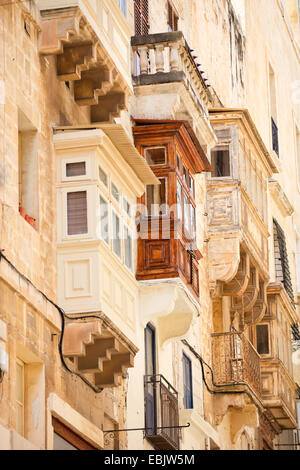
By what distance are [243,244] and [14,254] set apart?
41.6 feet

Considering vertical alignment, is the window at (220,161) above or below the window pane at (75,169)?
above

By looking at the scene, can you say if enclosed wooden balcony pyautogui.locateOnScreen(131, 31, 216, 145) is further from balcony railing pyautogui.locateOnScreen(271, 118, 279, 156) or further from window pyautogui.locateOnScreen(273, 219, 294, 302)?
balcony railing pyautogui.locateOnScreen(271, 118, 279, 156)

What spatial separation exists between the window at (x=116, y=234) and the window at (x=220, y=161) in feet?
31.4

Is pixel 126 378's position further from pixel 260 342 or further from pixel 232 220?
pixel 260 342

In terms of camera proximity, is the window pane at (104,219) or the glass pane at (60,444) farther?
the window pane at (104,219)

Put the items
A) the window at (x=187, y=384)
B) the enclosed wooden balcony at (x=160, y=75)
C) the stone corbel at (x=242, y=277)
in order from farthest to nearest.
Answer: the stone corbel at (x=242, y=277)
the window at (x=187, y=384)
the enclosed wooden balcony at (x=160, y=75)

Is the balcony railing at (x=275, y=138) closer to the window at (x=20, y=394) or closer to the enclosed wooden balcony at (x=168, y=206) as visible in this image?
the enclosed wooden balcony at (x=168, y=206)

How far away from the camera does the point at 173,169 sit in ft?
84.5

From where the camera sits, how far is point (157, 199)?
25.8 meters

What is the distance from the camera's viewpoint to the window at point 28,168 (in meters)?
20.7

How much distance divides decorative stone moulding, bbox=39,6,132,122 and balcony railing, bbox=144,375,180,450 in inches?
193

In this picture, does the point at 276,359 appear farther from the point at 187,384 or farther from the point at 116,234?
the point at 116,234

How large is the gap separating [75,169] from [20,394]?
12.1ft

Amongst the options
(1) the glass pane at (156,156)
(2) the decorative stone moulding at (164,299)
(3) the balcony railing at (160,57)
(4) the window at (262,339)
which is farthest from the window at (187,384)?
(4) the window at (262,339)
